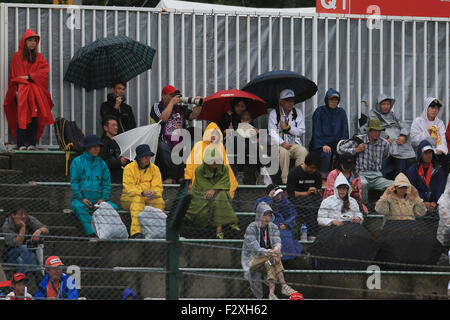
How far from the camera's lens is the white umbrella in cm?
1516

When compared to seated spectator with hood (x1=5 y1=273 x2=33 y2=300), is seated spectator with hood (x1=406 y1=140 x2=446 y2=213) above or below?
above

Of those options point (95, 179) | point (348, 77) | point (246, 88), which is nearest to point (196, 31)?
point (246, 88)

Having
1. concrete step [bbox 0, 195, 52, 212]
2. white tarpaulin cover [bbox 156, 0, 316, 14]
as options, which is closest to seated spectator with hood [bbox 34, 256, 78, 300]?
concrete step [bbox 0, 195, 52, 212]

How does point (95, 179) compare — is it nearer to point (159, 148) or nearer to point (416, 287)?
point (159, 148)

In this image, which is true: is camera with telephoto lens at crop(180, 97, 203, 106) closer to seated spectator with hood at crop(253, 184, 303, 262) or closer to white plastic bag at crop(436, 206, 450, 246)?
seated spectator with hood at crop(253, 184, 303, 262)

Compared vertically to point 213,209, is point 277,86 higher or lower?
higher

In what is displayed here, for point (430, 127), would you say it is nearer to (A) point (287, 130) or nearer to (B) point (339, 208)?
(A) point (287, 130)

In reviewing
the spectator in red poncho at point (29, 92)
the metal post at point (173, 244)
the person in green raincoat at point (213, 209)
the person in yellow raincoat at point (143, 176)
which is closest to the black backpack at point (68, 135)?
the spectator in red poncho at point (29, 92)

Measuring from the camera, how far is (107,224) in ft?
41.1

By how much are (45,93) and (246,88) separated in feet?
10.1

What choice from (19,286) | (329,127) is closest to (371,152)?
(329,127)

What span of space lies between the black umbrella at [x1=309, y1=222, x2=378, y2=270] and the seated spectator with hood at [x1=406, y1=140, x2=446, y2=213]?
6.29 ft

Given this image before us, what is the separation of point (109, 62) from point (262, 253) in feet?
16.5

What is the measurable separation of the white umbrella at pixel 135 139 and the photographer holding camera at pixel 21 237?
257 cm
